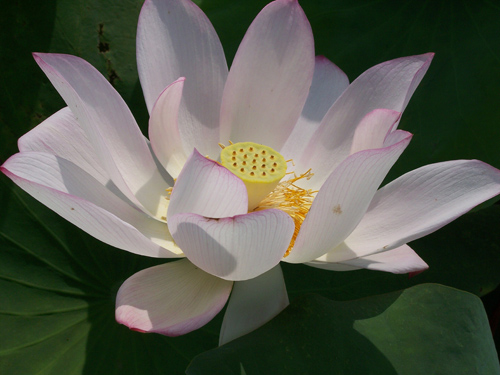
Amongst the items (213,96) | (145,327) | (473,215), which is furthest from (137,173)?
(473,215)

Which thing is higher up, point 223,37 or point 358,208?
point 223,37

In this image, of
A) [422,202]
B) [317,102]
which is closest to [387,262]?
[422,202]

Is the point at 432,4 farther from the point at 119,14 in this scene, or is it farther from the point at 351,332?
the point at 351,332

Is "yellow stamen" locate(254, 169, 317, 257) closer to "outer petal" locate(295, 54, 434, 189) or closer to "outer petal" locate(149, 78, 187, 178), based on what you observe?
"outer petal" locate(295, 54, 434, 189)

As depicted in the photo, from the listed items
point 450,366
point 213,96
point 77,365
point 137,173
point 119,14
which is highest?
point 119,14

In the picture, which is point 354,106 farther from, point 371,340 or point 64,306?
point 64,306

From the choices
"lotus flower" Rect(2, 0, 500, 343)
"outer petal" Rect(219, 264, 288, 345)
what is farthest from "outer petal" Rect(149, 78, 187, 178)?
"outer petal" Rect(219, 264, 288, 345)
